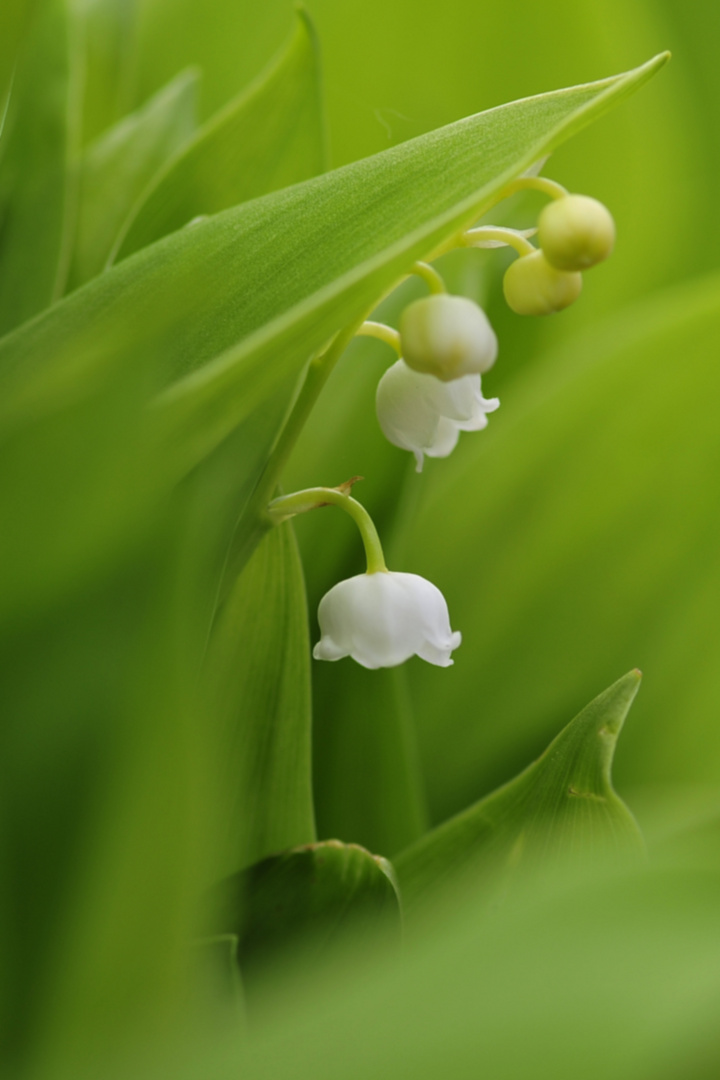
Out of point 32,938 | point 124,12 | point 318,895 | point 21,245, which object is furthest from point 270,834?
point 124,12

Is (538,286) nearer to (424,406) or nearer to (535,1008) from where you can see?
(424,406)

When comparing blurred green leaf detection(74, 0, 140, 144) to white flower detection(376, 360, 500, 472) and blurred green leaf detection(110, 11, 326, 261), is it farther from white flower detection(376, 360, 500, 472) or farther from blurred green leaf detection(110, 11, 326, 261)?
white flower detection(376, 360, 500, 472)

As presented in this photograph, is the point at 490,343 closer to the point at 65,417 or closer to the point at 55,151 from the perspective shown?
the point at 65,417

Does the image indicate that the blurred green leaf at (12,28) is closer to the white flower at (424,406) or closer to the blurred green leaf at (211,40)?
the blurred green leaf at (211,40)

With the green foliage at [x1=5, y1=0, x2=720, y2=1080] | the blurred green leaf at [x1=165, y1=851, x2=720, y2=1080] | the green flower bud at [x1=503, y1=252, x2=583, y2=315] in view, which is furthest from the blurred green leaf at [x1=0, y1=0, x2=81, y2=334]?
Answer: the blurred green leaf at [x1=165, y1=851, x2=720, y2=1080]

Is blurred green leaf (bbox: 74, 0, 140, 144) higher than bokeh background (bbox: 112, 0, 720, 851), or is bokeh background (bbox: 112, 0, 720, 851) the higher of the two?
blurred green leaf (bbox: 74, 0, 140, 144)
